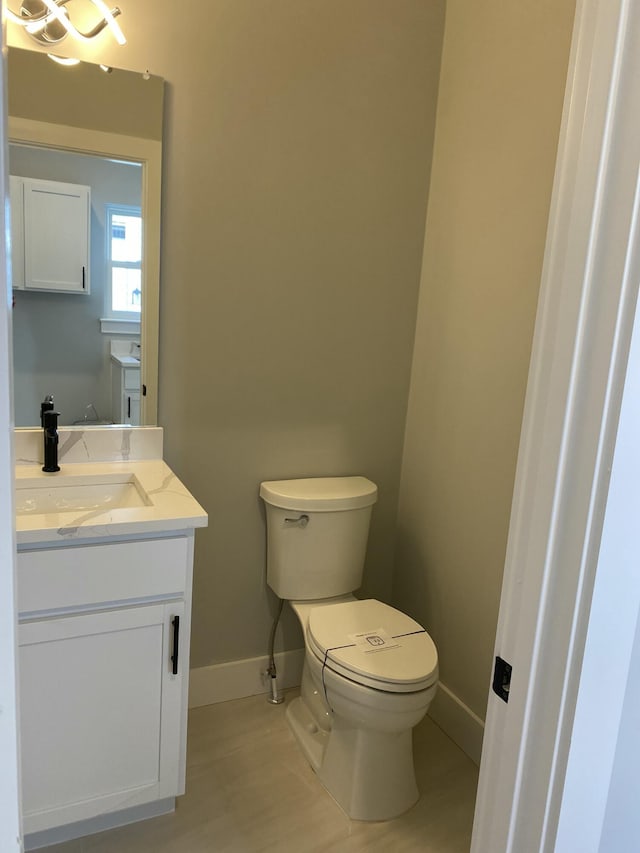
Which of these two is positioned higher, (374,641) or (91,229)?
(91,229)

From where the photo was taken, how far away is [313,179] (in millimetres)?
2012

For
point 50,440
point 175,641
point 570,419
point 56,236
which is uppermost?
point 56,236

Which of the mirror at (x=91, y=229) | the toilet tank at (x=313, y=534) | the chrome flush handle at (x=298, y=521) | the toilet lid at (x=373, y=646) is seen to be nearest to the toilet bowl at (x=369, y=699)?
the toilet lid at (x=373, y=646)

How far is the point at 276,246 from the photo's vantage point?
2004 mm

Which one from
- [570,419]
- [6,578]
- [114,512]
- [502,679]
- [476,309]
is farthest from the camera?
[476,309]

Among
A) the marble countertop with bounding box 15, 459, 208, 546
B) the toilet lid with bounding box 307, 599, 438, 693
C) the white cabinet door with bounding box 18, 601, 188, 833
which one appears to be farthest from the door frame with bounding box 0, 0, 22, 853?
the toilet lid with bounding box 307, 599, 438, 693

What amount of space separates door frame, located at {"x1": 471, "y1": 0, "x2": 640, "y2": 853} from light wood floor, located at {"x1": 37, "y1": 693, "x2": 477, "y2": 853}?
1070 millimetres

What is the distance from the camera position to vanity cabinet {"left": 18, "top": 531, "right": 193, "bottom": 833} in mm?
1396

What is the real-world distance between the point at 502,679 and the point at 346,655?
3.10 feet

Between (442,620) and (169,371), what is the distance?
1222mm

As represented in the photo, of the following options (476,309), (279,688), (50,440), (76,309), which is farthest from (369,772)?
(76,309)

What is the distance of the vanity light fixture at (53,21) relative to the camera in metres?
1.54

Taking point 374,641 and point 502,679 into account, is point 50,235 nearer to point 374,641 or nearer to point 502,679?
point 374,641

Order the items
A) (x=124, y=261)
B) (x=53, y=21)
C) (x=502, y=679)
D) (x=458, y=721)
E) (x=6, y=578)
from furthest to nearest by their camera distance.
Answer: (x=458, y=721)
(x=124, y=261)
(x=53, y=21)
(x=502, y=679)
(x=6, y=578)
